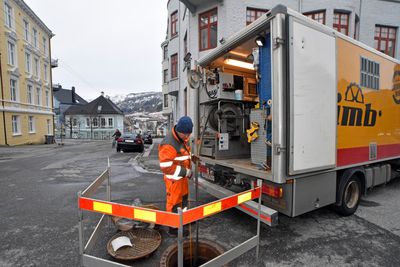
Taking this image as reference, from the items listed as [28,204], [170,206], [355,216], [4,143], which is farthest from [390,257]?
[4,143]

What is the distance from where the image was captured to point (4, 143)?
20141 millimetres

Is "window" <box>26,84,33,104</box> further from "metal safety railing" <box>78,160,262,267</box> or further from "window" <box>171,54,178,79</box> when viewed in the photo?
"metal safety railing" <box>78,160,262,267</box>

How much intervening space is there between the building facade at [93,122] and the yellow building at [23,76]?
18602 mm

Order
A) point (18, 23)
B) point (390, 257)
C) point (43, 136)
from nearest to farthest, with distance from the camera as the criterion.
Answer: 1. point (390, 257)
2. point (18, 23)
3. point (43, 136)

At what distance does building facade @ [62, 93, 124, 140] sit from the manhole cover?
47.1 metres

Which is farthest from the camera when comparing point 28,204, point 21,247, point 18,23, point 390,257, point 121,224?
point 18,23

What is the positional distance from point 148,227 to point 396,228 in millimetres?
4097

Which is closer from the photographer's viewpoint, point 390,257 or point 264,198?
point 390,257

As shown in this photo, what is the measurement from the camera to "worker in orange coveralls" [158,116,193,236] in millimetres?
3156

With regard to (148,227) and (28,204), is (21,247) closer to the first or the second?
(148,227)

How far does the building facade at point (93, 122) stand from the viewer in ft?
158

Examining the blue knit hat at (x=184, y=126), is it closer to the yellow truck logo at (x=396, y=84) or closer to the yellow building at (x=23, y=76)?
the yellow truck logo at (x=396, y=84)

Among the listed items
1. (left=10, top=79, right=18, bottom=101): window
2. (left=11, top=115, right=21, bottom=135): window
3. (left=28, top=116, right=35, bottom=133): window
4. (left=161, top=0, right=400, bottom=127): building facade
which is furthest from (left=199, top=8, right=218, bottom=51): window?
(left=28, top=116, right=35, bottom=133): window

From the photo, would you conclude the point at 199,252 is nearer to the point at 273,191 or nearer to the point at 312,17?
the point at 273,191
